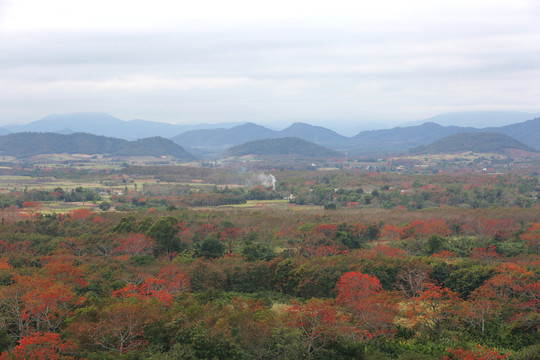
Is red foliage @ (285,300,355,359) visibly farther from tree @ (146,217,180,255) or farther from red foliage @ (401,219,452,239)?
red foliage @ (401,219,452,239)

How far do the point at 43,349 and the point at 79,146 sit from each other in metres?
157

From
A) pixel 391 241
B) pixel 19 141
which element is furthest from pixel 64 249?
pixel 19 141

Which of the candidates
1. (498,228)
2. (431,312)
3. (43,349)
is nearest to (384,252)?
(431,312)

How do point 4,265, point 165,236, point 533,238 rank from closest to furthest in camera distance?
point 4,265 → point 533,238 → point 165,236

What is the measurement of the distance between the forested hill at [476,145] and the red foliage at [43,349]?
522 ft

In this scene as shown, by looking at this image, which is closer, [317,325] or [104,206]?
[317,325]

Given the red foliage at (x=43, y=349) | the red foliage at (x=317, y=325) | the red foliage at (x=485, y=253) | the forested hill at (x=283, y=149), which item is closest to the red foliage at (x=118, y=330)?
the red foliage at (x=43, y=349)

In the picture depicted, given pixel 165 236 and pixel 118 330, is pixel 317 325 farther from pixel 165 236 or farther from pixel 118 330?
pixel 165 236

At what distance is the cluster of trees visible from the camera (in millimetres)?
14953

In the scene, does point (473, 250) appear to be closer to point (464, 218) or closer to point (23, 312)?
point (464, 218)

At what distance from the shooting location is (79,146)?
158 meters

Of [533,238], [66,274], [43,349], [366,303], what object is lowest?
[533,238]

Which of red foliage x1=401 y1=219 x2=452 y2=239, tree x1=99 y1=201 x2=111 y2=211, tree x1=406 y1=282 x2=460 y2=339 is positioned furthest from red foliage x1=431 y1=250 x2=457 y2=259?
tree x1=99 y1=201 x2=111 y2=211

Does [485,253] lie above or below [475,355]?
below
